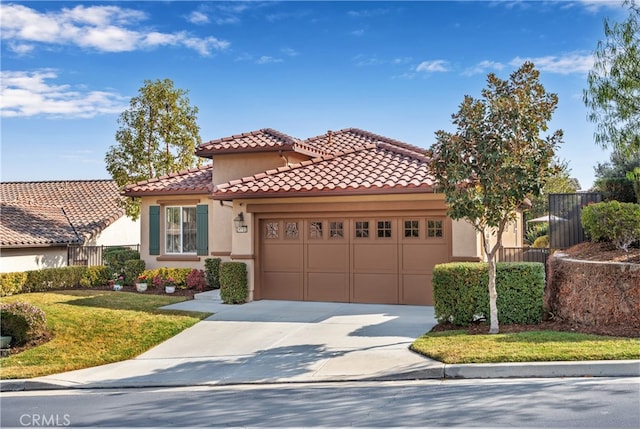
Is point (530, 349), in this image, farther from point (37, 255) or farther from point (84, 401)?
point (37, 255)

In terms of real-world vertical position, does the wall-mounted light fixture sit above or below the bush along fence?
above

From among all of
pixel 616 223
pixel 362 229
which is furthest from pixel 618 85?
pixel 362 229

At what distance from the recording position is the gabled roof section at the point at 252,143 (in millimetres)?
16575

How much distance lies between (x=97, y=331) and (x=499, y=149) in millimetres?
8725

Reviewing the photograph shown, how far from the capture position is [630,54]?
1167cm

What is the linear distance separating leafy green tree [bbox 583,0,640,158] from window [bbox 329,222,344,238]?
624 cm

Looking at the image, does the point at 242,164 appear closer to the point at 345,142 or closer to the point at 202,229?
the point at 202,229

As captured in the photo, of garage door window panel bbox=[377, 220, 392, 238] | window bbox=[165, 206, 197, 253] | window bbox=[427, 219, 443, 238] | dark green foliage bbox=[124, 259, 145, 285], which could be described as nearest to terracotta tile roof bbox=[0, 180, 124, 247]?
dark green foliage bbox=[124, 259, 145, 285]

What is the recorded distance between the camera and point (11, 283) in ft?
58.9

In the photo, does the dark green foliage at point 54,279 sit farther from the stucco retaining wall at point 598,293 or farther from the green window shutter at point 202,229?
the stucco retaining wall at point 598,293

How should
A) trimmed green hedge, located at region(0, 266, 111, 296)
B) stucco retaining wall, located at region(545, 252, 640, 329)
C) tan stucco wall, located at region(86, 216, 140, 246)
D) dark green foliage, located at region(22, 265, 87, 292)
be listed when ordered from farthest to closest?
tan stucco wall, located at region(86, 216, 140, 246) → dark green foliage, located at region(22, 265, 87, 292) → trimmed green hedge, located at region(0, 266, 111, 296) → stucco retaining wall, located at region(545, 252, 640, 329)

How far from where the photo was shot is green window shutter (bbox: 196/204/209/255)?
57.3 ft

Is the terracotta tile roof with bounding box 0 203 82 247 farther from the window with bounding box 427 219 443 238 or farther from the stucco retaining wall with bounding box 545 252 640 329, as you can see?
the stucco retaining wall with bounding box 545 252 640 329

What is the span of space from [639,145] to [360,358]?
801cm
